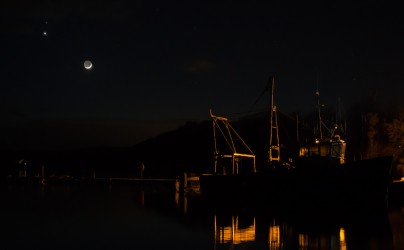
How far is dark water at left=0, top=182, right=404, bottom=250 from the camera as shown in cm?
2192

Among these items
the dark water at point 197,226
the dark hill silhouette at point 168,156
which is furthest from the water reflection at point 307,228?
the dark hill silhouette at point 168,156

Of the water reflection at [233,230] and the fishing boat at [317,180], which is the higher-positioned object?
the fishing boat at [317,180]

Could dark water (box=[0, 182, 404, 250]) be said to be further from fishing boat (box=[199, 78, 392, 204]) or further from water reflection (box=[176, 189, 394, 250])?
fishing boat (box=[199, 78, 392, 204])

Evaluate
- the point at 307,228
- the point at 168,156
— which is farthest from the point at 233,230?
the point at 168,156

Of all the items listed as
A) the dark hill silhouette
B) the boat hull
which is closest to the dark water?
the boat hull

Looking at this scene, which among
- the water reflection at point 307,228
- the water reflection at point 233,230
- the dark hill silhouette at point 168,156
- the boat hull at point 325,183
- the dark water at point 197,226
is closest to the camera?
the water reflection at point 307,228

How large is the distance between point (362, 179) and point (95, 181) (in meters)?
52.8

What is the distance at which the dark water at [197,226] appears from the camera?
2192cm

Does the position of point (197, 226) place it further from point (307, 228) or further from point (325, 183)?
point (325, 183)

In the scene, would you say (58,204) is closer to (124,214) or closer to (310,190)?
(124,214)

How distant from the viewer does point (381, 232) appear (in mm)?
24156

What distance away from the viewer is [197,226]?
2770 cm

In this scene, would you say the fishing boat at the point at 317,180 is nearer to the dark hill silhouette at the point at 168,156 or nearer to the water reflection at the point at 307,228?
the water reflection at the point at 307,228

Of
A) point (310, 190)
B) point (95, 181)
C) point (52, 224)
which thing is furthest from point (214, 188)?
point (95, 181)
